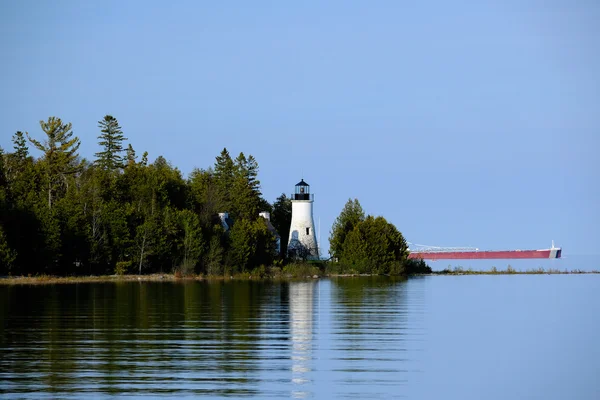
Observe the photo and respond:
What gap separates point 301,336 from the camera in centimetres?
3284

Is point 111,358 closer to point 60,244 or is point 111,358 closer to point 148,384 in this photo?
point 148,384

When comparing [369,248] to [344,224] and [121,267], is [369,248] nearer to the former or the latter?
[344,224]

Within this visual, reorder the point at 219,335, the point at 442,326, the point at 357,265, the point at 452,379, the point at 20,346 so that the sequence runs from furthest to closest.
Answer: the point at 357,265 < the point at 442,326 < the point at 219,335 < the point at 20,346 < the point at 452,379

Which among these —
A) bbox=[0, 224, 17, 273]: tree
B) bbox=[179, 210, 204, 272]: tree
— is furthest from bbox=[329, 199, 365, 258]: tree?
bbox=[0, 224, 17, 273]: tree

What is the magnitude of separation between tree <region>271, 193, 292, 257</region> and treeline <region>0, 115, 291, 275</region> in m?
10.6

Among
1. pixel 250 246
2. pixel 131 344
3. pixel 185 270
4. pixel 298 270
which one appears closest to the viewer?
pixel 131 344

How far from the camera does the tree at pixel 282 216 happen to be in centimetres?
11069

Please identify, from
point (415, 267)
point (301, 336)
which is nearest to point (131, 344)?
point (301, 336)

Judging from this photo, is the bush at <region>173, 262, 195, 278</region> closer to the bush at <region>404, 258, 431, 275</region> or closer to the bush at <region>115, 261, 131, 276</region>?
the bush at <region>115, 261, 131, 276</region>

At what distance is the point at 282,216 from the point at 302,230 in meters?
15.6

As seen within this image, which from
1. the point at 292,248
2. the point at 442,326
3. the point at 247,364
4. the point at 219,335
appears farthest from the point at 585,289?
the point at 247,364

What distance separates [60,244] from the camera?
7062 cm

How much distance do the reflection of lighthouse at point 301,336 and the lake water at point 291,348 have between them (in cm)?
5

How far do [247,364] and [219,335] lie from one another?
6988mm
